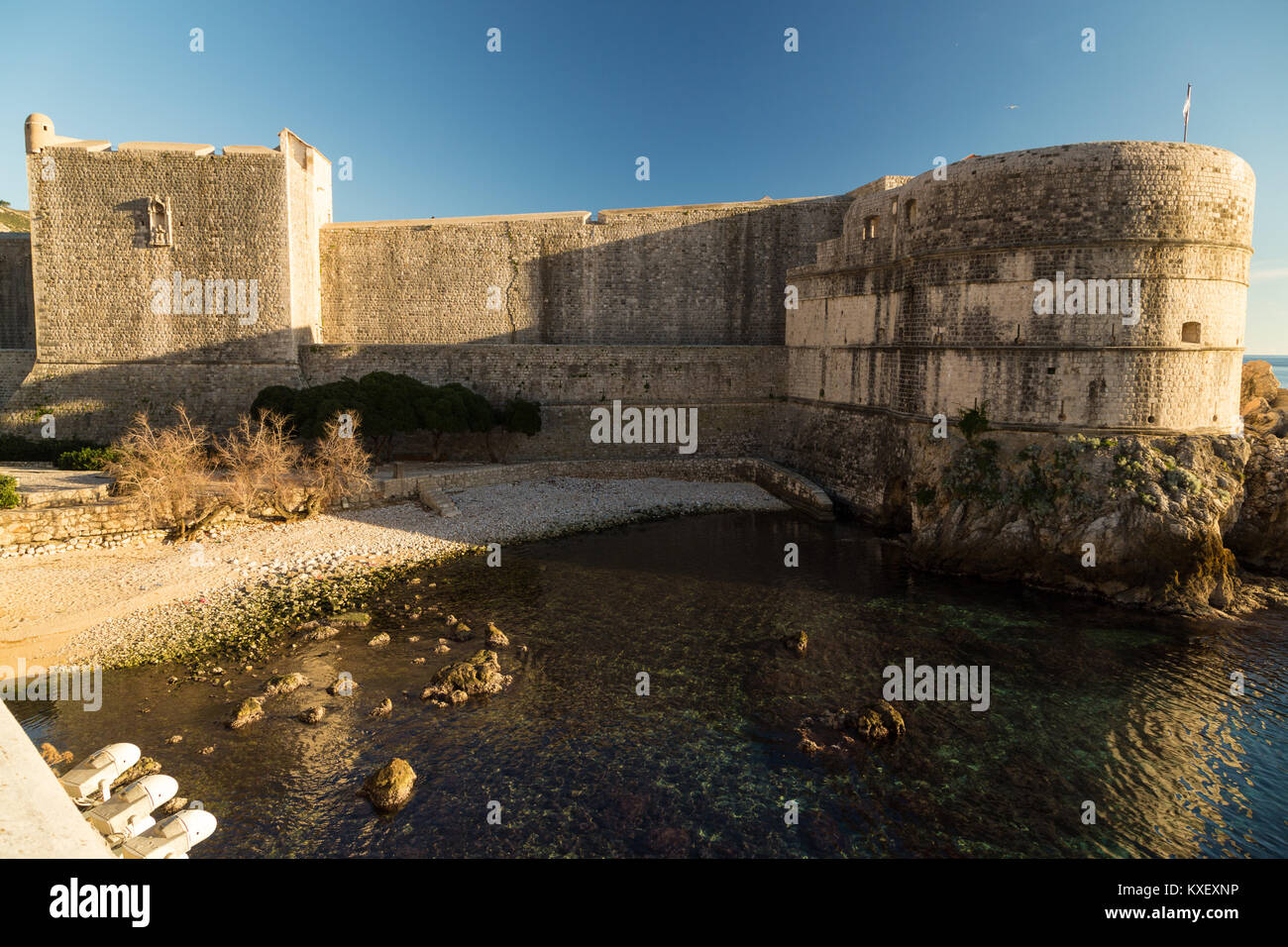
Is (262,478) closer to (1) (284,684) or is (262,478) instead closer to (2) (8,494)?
(2) (8,494)

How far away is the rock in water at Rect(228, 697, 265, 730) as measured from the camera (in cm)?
1170

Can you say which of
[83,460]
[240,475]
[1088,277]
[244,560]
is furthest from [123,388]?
[1088,277]

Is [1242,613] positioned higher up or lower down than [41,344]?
lower down

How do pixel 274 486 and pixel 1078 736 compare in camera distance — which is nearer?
pixel 1078 736

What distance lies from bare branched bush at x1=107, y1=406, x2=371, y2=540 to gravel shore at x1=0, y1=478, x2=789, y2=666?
0.69 m

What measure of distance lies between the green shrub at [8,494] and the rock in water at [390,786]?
14.5m

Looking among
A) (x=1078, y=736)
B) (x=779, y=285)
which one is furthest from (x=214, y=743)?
(x=779, y=285)

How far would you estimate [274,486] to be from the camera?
21047mm

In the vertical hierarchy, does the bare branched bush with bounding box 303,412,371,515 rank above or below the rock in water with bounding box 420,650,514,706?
above

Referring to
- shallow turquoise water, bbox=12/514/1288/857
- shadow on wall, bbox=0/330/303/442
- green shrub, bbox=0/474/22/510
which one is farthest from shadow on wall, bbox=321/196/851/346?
shallow turquoise water, bbox=12/514/1288/857

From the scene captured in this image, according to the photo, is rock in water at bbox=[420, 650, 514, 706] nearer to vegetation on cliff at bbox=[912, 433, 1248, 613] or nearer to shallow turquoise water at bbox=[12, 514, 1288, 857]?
shallow turquoise water at bbox=[12, 514, 1288, 857]

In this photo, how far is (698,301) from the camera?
3170cm

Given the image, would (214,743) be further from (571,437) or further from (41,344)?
(41,344)
